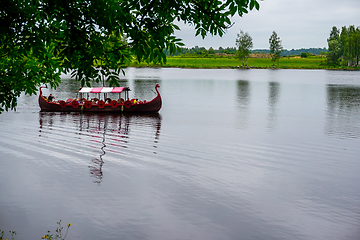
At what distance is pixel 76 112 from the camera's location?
44906 millimetres

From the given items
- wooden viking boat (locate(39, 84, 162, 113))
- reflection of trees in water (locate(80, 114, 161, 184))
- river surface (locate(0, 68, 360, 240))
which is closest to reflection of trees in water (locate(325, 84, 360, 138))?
river surface (locate(0, 68, 360, 240))

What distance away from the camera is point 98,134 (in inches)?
1260

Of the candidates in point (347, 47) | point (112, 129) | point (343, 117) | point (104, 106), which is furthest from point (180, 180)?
Answer: point (347, 47)

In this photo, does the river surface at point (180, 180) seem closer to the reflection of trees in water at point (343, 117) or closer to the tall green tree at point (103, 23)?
the reflection of trees in water at point (343, 117)

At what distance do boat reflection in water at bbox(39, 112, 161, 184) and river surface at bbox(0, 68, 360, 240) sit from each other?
0.31 feet

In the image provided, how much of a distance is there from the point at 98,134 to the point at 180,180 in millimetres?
14464

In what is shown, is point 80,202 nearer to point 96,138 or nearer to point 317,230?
point 317,230

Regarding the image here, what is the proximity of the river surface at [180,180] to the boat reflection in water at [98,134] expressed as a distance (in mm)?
94

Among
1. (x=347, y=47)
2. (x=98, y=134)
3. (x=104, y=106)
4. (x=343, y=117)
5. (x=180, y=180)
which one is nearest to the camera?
(x=180, y=180)

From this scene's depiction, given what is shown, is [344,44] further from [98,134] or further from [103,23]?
[103,23]

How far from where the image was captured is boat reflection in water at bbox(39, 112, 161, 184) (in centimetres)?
2444

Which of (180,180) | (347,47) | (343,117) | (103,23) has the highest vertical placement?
(347,47)

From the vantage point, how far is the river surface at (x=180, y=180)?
14305mm

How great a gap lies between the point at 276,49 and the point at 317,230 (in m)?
191
